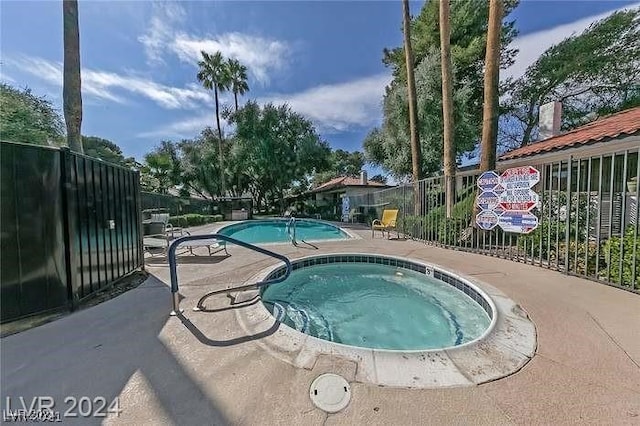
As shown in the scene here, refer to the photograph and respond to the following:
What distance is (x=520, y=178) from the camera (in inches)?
215

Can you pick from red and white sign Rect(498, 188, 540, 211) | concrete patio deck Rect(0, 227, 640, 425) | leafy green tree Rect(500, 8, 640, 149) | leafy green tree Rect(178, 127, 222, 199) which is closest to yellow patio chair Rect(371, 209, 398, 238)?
red and white sign Rect(498, 188, 540, 211)

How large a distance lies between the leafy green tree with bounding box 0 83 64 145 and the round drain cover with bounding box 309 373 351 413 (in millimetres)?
15324

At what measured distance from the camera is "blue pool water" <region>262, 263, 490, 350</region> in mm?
3568

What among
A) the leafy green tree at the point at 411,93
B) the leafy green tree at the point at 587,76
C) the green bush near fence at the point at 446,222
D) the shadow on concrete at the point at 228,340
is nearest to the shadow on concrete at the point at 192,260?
the shadow on concrete at the point at 228,340

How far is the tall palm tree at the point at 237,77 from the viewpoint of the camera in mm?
23844

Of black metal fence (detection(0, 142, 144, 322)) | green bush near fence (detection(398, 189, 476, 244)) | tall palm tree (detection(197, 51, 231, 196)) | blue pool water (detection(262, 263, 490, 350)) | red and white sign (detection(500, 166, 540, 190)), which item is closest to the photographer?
black metal fence (detection(0, 142, 144, 322))

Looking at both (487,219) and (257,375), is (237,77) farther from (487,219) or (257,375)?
(257,375)

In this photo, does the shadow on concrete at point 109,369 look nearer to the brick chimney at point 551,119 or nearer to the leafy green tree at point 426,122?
the brick chimney at point 551,119

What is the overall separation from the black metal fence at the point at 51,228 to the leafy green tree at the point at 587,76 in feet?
71.9

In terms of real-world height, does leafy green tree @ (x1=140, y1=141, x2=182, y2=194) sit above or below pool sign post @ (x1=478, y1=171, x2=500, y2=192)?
above

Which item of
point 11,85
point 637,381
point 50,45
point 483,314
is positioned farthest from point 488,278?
point 11,85

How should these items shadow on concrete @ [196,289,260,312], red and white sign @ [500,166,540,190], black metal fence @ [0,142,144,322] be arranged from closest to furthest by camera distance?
black metal fence @ [0,142,144,322]
shadow on concrete @ [196,289,260,312]
red and white sign @ [500,166,540,190]

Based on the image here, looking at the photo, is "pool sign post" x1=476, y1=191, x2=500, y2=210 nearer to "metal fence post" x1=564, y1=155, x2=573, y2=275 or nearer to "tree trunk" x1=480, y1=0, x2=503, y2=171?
"tree trunk" x1=480, y1=0, x2=503, y2=171

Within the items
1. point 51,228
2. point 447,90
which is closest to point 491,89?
point 447,90
